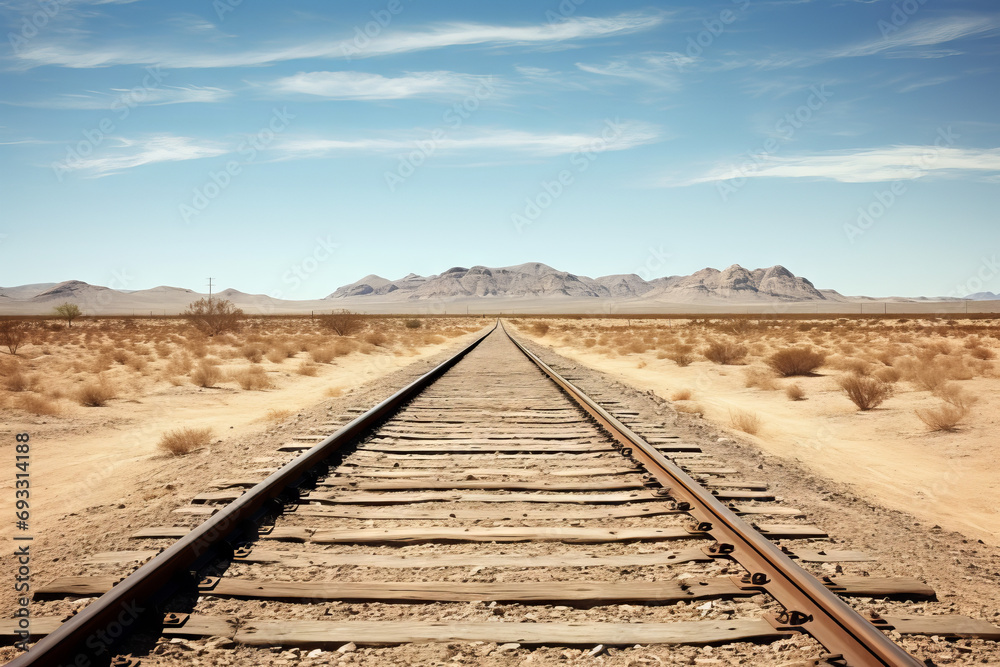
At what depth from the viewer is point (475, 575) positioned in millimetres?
3479

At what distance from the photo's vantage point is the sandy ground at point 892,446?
636 centimetres

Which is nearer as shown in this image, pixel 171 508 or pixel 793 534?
pixel 793 534

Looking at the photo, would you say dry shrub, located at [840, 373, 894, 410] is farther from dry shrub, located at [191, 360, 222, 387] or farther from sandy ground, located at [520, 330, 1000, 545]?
dry shrub, located at [191, 360, 222, 387]

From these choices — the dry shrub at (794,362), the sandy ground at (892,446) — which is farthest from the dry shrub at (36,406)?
the dry shrub at (794,362)

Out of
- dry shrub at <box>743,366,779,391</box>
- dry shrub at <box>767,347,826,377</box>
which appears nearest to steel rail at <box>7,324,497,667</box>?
dry shrub at <box>743,366,779,391</box>

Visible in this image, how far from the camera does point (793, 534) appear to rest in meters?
4.18

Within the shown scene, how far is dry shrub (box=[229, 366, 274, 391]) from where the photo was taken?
16.3 m

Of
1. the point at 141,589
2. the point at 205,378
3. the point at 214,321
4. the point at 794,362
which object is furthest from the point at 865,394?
the point at 214,321

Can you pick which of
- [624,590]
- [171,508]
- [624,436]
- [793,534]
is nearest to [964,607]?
[793,534]

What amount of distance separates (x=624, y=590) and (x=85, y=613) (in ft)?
7.85

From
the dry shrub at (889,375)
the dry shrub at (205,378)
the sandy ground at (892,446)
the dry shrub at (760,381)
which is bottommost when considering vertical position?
the sandy ground at (892,446)

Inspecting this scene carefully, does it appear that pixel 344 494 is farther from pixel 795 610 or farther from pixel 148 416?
pixel 148 416

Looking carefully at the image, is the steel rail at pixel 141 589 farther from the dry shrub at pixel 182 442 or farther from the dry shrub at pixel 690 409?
the dry shrub at pixel 690 409

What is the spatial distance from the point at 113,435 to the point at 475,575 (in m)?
8.94
